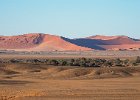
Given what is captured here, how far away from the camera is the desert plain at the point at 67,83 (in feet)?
72.8

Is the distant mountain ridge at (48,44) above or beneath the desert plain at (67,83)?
above

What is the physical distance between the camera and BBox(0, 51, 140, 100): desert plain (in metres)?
22.2

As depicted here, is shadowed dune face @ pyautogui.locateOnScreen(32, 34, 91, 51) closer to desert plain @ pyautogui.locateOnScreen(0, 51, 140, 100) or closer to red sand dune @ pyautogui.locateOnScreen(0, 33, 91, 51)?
red sand dune @ pyautogui.locateOnScreen(0, 33, 91, 51)

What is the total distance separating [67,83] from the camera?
1196 inches

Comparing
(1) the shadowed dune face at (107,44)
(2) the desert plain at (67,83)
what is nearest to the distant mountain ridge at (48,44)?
(1) the shadowed dune face at (107,44)

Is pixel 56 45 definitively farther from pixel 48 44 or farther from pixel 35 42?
pixel 35 42

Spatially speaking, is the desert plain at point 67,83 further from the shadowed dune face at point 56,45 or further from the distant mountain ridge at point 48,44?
the distant mountain ridge at point 48,44

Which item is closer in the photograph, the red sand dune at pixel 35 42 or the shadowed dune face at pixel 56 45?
the shadowed dune face at pixel 56 45

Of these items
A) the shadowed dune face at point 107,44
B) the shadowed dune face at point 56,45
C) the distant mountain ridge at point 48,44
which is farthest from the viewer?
the shadowed dune face at point 107,44

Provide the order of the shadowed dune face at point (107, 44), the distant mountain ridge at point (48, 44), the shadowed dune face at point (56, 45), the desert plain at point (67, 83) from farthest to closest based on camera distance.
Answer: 1. the shadowed dune face at point (107, 44)
2. the distant mountain ridge at point (48, 44)
3. the shadowed dune face at point (56, 45)
4. the desert plain at point (67, 83)

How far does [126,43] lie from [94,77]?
506ft

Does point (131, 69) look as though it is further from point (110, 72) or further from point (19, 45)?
point (19, 45)

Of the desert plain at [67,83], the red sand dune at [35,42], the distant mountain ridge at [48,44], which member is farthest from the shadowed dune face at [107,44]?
the desert plain at [67,83]

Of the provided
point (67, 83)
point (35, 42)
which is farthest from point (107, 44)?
point (67, 83)
